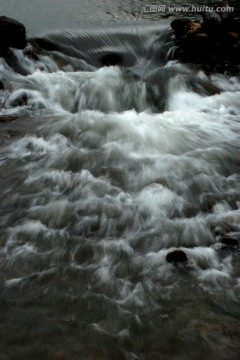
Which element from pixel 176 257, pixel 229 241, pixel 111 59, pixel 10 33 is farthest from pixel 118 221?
pixel 111 59

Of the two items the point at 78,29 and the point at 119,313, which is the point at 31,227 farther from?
the point at 78,29

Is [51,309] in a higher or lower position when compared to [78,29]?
lower

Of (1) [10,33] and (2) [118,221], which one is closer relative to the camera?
(2) [118,221]

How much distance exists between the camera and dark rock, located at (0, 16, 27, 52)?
10164 mm

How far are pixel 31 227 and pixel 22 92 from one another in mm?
4986

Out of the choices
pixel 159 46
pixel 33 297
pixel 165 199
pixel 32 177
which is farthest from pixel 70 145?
pixel 159 46

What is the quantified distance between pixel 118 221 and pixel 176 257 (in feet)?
3.18

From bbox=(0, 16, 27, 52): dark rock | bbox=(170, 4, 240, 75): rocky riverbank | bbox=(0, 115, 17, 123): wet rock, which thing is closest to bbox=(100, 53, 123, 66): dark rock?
bbox=(170, 4, 240, 75): rocky riverbank

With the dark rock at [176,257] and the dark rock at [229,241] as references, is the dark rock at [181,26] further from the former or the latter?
the dark rock at [176,257]

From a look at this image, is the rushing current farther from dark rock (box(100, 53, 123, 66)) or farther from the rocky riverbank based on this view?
dark rock (box(100, 53, 123, 66))

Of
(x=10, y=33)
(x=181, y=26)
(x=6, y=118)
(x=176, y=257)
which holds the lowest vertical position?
(x=6, y=118)

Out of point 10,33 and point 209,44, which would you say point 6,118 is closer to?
point 10,33

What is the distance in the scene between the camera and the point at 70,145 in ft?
21.9

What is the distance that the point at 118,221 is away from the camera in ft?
15.4
